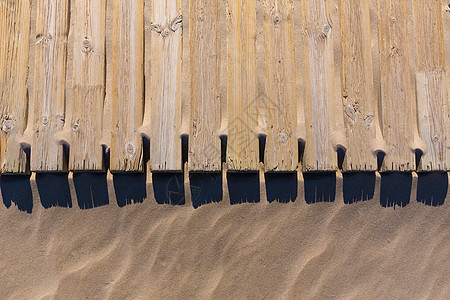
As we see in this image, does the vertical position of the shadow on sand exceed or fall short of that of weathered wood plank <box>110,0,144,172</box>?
it falls short

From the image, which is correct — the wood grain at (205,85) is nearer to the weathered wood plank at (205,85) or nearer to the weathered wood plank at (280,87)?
the weathered wood plank at (205,85)

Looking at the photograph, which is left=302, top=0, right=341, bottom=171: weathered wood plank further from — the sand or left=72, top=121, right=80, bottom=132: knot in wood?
left=72, top=121, right=80, bottom=132: knot in wood

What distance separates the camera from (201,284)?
220 cm

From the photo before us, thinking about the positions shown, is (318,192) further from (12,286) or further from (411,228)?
(12,286)

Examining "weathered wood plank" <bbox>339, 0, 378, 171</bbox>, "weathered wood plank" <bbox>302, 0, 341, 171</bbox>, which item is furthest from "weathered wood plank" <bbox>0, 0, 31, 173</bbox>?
"weathered wood plank" <bbox>339, 0, 378, 171</bbox>

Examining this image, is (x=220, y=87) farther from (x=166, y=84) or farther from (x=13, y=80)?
(x=13, y=80)

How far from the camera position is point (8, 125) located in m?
2.19

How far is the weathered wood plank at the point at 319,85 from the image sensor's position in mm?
2156

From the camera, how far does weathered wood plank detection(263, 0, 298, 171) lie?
2139mm

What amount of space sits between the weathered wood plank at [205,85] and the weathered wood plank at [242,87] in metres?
0.09

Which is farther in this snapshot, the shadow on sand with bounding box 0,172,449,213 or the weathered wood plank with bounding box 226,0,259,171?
the shadow on sand with bounding box 0,172,449,213

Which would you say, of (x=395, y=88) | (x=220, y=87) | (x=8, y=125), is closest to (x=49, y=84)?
(x=8, y=125)

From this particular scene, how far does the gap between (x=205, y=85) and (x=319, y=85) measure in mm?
831

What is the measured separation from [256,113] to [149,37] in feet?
3.28
